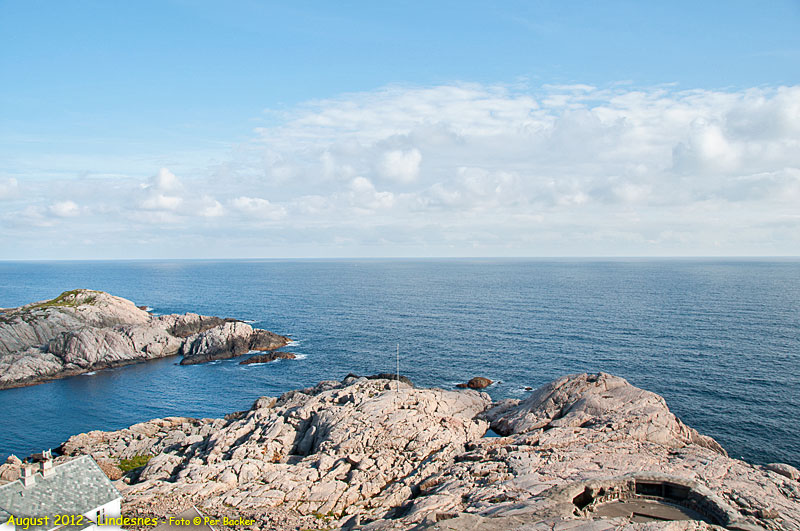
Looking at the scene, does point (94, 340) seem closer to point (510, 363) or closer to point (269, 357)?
point (269, 357)

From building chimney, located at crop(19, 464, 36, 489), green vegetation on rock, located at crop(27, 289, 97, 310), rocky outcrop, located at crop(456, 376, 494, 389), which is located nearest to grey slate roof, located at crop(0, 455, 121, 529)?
building chimney, located at crop(19, 464, 36, 489)

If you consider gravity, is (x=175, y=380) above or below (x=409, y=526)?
below

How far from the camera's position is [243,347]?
96.1 meters

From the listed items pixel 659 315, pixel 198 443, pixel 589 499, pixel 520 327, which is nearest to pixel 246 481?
pixel 198 443

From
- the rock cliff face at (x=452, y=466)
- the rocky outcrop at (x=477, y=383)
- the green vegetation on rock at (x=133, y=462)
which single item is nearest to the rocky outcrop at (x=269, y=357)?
the rock cliff face at (x=452, y=466)

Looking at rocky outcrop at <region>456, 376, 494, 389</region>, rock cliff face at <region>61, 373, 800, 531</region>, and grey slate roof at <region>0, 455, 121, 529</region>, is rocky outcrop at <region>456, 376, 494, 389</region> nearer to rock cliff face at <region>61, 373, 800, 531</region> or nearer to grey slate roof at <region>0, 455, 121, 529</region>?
rock cliff face at <region>61, 373, 800, 531</region>

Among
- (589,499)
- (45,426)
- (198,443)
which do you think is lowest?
(45,426)

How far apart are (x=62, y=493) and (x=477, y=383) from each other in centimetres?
5225

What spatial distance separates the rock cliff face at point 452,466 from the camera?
2778cm

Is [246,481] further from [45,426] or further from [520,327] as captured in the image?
[520,327]

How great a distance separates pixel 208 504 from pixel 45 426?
42.2 m

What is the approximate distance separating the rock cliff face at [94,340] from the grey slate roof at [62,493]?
64.9 m

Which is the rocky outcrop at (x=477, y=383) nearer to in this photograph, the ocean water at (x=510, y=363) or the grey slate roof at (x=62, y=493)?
the ocean water at (x=510, y=363)

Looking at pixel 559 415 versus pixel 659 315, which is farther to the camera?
pixel 659 315
